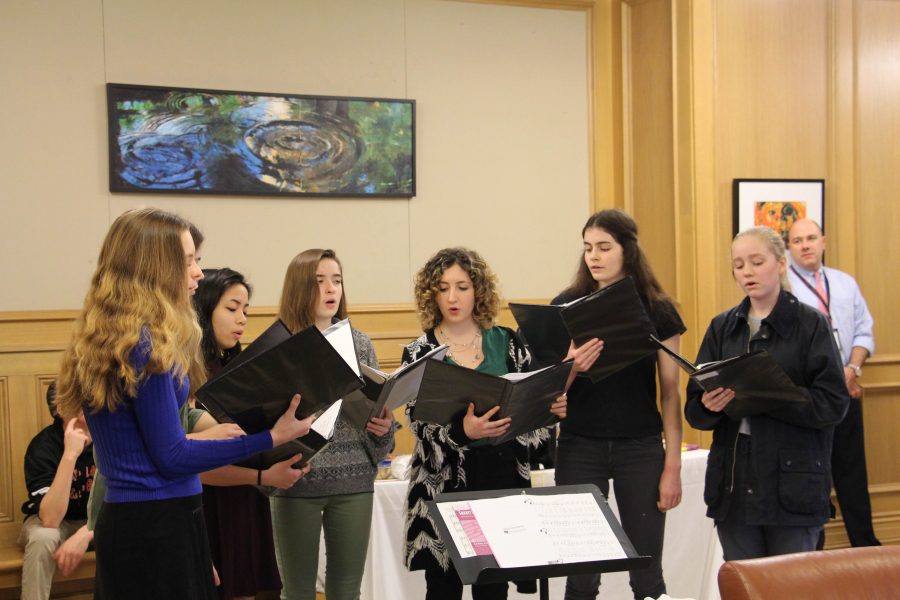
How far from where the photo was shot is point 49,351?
4.52 meters

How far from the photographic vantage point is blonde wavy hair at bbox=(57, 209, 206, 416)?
1898 mm

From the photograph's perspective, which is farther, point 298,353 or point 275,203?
point 275,203

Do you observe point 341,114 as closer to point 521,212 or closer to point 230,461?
point 521,212

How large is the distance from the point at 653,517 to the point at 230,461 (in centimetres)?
153

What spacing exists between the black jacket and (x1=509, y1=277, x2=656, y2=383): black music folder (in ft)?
0.85

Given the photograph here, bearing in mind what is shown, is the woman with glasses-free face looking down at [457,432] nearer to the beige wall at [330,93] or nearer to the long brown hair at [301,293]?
the long brown hair at [301,293]

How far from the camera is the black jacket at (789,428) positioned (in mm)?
2742

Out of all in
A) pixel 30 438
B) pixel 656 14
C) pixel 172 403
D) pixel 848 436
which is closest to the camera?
pixel 172 403

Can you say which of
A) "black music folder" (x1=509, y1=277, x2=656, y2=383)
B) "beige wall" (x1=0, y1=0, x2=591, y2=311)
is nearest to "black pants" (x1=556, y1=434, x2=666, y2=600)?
"black music folder" (x1=509, y1=277, x2=656, y2=383)

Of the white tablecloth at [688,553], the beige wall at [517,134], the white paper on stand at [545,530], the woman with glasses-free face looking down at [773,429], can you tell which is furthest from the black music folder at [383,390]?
the beige wall at [517,134]

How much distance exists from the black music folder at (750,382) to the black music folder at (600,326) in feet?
0.31

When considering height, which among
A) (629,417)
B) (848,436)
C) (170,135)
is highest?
(170,135)

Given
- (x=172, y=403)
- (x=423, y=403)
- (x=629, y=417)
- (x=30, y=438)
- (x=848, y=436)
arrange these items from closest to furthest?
(x=172, y=403) < (x=423, y=403) < (x=629, y=417) < (x=30, y=438) < (x=848, y=436)

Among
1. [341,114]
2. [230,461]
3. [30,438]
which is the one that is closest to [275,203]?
[341,114]
